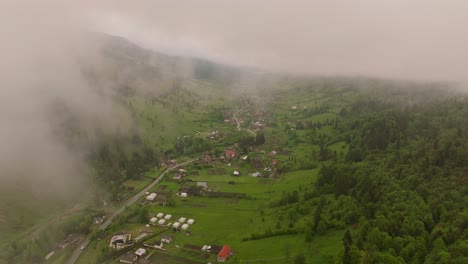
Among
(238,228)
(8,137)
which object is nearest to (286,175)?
(238,228)

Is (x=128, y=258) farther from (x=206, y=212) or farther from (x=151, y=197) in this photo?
(x=151, y=197)

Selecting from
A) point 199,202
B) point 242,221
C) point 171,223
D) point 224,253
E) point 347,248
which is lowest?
point 171,223

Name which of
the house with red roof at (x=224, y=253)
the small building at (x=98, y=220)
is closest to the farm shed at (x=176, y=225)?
the house with red roof at (x=224, y=253)

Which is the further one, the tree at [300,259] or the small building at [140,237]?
the small building at [140,237]

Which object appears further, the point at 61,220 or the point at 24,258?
the point at 61,220

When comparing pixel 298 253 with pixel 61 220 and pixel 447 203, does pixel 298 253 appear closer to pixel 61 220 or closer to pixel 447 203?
pixel 447 203

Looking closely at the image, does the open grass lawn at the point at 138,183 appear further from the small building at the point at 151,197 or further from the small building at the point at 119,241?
the small building at the point at 119,241

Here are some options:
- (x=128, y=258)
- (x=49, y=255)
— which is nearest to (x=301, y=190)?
(x=128, y=258)
